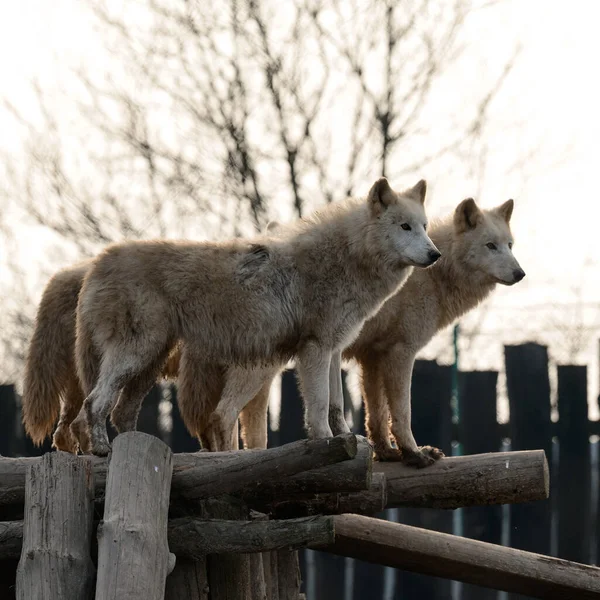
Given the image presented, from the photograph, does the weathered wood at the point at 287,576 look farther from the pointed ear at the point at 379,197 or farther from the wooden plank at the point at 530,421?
the wooden plank at the point at 530,421

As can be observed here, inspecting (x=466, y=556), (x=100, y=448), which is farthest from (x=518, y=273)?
(x=100, y=448)

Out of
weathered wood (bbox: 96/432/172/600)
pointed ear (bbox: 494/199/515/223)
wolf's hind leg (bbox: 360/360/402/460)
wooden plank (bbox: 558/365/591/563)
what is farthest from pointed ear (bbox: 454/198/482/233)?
weathered wood (bbox: 96/432/172/600)

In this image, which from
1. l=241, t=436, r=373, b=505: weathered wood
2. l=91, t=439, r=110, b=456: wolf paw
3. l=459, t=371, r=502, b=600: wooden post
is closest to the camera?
l=241, t=436, r=373, b=505: weathered wood

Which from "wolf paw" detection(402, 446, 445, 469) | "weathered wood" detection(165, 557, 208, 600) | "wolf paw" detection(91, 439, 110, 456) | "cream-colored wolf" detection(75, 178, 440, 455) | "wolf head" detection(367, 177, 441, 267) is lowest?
"weathered wood" detection(165, 557, 208, 600)

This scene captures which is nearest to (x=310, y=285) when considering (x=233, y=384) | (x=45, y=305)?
(x=233, y=384)

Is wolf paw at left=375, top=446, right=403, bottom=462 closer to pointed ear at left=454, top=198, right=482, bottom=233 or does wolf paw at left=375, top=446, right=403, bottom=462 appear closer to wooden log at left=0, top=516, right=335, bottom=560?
pointed ear at left=454, top=198, right=482, bottom=233

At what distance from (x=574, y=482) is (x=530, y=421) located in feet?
2.10

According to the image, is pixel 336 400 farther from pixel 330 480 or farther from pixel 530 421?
pixel 530 421

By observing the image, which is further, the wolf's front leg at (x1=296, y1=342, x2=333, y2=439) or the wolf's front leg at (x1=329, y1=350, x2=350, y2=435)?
the wolf's front leg at (x1=329, y1=350, x2=350, y2=435)

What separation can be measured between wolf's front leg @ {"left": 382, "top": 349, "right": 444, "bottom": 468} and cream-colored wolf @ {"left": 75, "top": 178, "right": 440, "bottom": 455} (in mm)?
548

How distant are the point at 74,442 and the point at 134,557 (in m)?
2.33

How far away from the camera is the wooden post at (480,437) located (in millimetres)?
10367

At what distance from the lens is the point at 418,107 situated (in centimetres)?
1611

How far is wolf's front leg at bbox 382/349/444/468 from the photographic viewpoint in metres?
8.04
